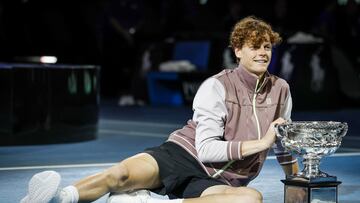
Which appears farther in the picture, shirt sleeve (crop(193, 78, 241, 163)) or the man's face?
the man's face

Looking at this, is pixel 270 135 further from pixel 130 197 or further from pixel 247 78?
pixel 130 197

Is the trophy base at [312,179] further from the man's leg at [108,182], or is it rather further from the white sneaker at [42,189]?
the white sneaker at [42,189]

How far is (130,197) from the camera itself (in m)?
5.54

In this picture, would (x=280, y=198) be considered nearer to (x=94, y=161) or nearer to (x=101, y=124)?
(x=94, y=161)

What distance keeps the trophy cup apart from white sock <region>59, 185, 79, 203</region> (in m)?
1.18

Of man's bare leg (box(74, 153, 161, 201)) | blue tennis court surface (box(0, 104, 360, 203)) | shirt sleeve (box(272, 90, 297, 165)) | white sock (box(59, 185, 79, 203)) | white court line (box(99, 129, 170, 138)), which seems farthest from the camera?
white court line (box(99, 129, 170, 138))

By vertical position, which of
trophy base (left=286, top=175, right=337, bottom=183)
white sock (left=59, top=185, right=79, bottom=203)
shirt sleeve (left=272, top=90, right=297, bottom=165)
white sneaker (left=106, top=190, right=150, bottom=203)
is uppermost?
shirt sleeve (left=272, top=90, right=297, bottom=165)

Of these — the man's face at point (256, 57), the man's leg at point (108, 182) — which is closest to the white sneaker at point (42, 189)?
the man's leg at point (108, 182)

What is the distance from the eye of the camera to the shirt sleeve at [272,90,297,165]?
566 cm

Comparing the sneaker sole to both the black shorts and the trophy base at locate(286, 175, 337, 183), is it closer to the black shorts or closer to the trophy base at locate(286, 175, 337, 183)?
the black shorts

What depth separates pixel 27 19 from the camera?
17828 millimetres

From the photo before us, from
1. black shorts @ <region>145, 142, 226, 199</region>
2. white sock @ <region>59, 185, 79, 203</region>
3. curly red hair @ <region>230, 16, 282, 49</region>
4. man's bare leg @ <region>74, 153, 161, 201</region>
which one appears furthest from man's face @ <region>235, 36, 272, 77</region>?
white sock @ <region>59, 185, 79, 203</region>

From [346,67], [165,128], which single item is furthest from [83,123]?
[346,67]

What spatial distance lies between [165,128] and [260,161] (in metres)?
6.48
